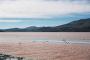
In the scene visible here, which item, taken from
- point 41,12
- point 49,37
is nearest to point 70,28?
point 49,37

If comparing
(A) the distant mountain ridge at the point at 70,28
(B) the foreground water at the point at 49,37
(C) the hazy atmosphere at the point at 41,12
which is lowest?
(B) the foreground water at the point at 49,37

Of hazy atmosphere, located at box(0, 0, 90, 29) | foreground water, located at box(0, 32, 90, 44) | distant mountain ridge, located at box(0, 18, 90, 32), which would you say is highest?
hazy atmosphere, located at box(0, 0, 90, 29)

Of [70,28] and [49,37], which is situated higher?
[70,28]

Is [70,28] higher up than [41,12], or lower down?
lower down

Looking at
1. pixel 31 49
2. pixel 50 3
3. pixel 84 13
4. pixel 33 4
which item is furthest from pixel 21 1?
pixel 84 13

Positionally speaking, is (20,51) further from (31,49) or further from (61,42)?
(61,42)

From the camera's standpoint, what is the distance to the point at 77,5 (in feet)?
11.9

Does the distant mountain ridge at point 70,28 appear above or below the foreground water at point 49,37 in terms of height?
above

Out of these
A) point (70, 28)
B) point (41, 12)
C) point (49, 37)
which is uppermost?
point (41, 12)

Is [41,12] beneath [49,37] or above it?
above

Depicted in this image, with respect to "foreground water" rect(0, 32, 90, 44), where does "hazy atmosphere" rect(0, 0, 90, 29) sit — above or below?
above

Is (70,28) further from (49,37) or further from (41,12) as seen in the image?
(41,12)

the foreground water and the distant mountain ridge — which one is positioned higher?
the distant mountain ridge

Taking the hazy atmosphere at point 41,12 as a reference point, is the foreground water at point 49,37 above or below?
below
